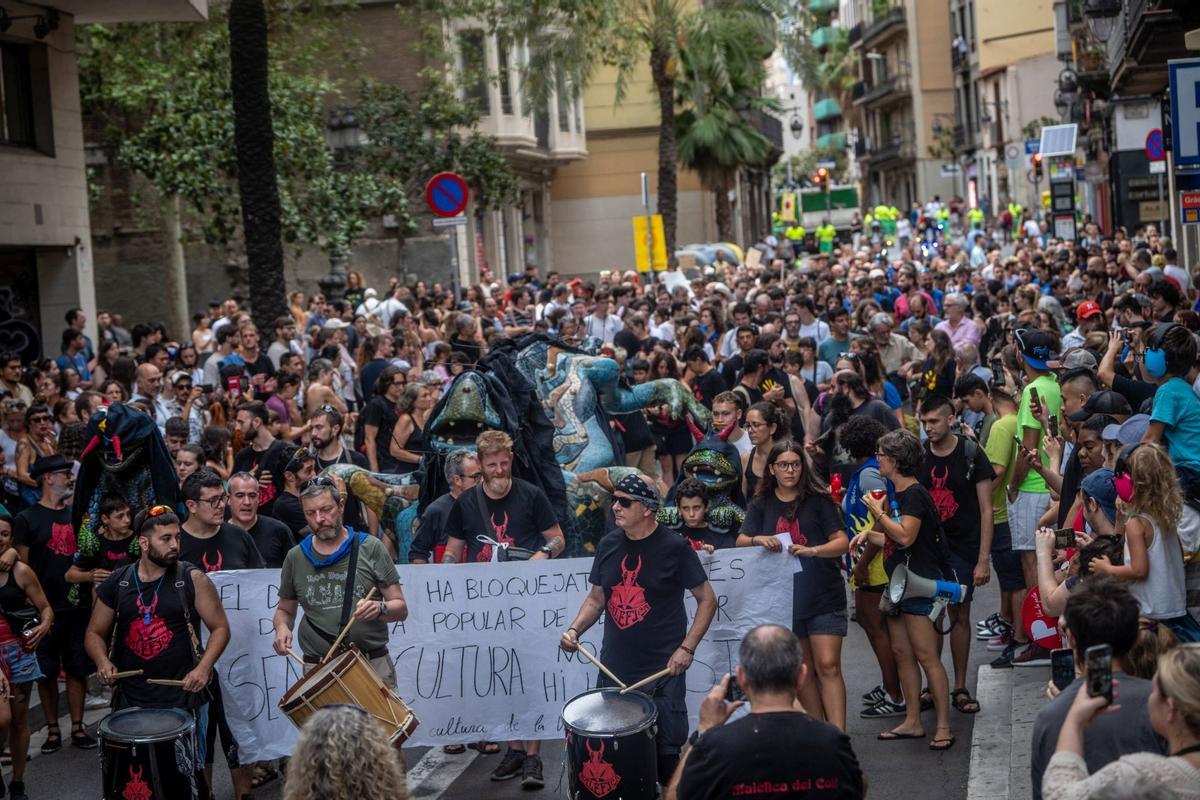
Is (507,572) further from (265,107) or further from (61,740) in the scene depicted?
(265,107)

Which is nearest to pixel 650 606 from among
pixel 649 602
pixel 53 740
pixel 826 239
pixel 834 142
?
pixel 649 602

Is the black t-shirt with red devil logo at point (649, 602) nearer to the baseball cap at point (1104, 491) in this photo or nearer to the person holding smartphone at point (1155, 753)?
the baseball cap at point (1104, 491)

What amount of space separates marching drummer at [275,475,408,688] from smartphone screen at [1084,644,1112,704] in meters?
3.95

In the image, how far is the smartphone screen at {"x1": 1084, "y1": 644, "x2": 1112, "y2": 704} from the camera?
4.41 metres

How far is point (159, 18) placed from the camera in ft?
67.5

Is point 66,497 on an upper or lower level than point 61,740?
upper

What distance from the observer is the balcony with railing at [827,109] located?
406 ft

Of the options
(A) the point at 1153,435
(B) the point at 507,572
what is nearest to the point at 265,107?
(B) the point at 507,572

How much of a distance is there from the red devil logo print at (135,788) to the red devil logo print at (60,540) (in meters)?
3.01

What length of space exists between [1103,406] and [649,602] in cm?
280

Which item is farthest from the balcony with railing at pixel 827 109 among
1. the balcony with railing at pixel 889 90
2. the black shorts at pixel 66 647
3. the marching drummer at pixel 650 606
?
the marching drummer at pixel 650 606

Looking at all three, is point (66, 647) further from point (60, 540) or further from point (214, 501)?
point (214, 501)

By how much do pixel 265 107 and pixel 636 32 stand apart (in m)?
16.4

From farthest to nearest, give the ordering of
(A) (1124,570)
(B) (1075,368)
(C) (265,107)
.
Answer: (C) (265,107) → (B) (1075,368) → (A) (1124,570)
